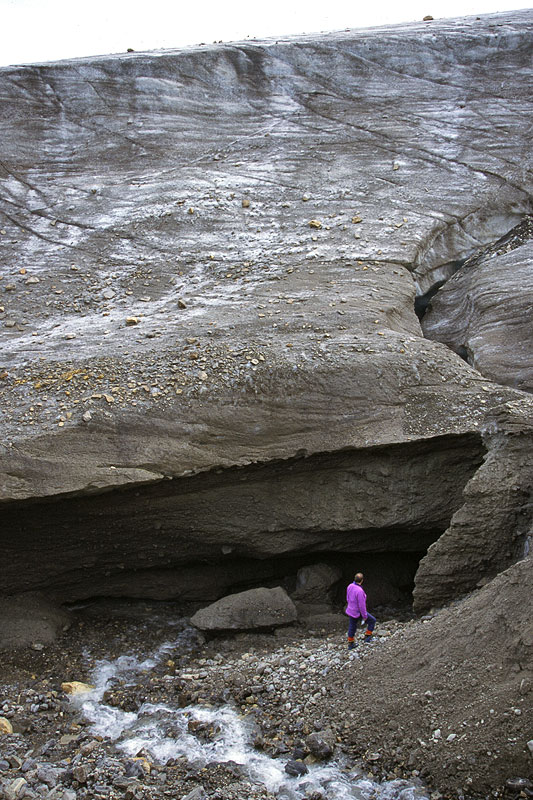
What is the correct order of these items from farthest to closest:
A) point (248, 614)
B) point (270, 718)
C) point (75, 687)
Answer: point (248, 614)
point (75, 687)
point (270, 718)

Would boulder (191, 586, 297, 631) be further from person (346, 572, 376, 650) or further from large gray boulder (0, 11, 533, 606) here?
person (346, 572, 376, 650)

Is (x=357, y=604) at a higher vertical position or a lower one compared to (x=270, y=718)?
higher

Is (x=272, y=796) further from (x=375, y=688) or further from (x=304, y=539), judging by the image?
(x=304, y=539)

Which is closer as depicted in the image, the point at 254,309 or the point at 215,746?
the point at 215,746

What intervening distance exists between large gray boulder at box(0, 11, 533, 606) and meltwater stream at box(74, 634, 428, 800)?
2.22 meters

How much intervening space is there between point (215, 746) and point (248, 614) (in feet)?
7.06

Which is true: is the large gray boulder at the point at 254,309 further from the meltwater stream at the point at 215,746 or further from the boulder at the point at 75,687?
the meltwater stream at the point at 215,746

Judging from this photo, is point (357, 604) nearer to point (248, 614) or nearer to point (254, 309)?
point (248, 614)

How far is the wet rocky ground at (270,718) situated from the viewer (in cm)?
530

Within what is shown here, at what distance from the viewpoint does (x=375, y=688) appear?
6.11 metres

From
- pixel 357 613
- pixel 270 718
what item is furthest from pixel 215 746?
pixel 357 613

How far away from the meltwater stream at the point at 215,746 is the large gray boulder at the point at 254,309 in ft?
7.27

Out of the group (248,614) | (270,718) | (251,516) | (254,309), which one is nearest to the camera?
(270,718)

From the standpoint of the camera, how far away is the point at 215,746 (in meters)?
6.07
